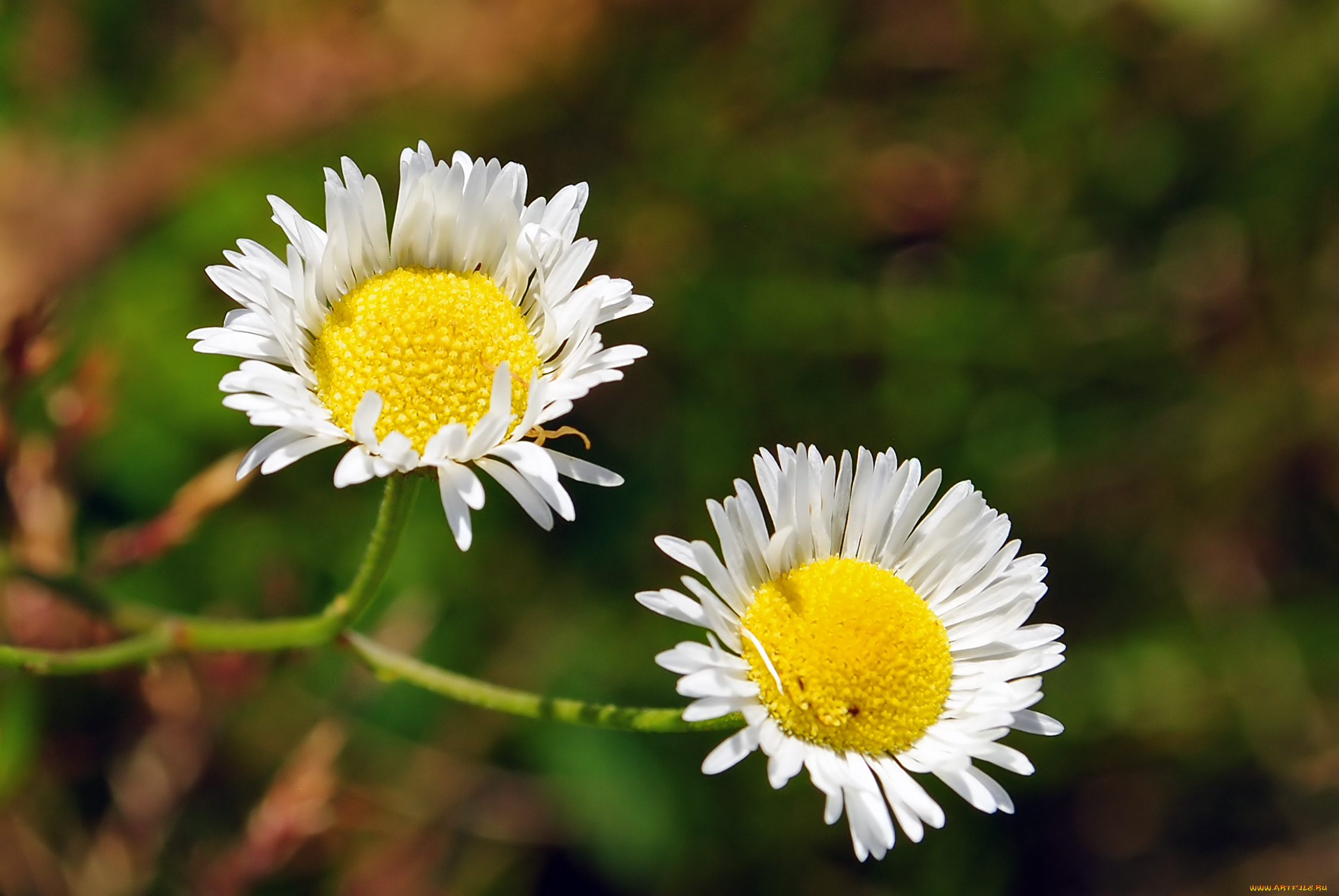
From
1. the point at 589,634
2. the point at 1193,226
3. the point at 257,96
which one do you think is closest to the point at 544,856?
the point at 589,634

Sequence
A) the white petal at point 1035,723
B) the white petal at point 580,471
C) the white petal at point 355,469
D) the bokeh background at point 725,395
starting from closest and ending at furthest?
1. the white petal at point 355,469
2. the white petal at point 580,471
3. the white petal at point 1035,723
4. the bokeh background at point 725,395

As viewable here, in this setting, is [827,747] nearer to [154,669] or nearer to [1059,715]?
[154,669]

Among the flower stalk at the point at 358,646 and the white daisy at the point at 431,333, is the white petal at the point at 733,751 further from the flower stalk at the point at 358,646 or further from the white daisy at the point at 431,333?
the white daisy at the point at 431,333

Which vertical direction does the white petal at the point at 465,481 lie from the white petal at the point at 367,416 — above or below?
below

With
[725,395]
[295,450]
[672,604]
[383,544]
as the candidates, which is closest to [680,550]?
[672,604]

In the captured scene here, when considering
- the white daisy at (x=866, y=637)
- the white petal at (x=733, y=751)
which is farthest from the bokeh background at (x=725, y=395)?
the white petal at (x=733, y=751)

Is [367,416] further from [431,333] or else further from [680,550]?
[680,550]
